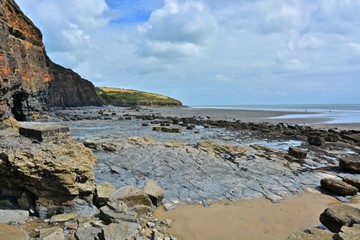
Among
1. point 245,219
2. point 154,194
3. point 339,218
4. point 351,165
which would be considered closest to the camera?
point 339,218

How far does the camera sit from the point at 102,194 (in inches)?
388

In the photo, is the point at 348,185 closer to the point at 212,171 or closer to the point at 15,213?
the point at 212,171

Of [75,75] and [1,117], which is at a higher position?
[75,75]

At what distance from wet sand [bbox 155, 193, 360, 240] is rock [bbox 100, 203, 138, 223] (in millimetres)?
1118

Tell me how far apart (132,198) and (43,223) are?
2.67 m

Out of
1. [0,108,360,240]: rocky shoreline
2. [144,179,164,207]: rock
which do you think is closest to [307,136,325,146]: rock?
[0,108,360,240]: rocky shoreline

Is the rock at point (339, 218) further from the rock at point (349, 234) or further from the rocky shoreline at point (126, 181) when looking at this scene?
the rock at point (349, 234)

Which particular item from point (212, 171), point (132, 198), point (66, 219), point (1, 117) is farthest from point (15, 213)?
point (1, 117)

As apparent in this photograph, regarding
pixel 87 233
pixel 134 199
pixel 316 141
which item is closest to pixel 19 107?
pixel 134 199

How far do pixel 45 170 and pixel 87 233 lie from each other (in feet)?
7.95

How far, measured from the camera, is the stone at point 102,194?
31.7 feet

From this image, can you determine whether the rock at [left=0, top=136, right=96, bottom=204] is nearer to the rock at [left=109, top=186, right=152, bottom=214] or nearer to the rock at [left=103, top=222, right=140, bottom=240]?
the rock at [left=109, top=186, right=152, bottom=214]

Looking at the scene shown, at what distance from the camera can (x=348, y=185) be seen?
41.8 feet

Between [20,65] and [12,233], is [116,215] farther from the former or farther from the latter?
[20,65]
